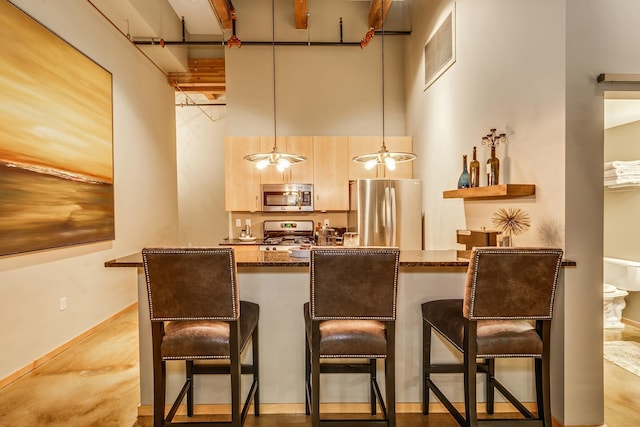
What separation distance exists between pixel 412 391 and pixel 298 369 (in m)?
0.75

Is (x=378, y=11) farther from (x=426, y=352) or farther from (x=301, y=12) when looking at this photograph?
(x=426, y=352)

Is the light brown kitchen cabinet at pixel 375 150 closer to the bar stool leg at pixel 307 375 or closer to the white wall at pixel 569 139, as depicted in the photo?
the white wall at pixel 569 139

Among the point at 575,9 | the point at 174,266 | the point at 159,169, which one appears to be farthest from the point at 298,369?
the point at 159,169

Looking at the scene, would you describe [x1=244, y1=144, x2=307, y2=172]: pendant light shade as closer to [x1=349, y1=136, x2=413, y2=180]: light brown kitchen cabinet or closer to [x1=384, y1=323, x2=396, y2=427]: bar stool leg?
[x1=384, y1=323, x2=396, y2=427]: bar stool leg

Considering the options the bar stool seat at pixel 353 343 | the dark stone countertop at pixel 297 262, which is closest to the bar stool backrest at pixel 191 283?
the dark stone countertop at pixel 297 262

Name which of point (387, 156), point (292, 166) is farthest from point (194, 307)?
point (292, 166)

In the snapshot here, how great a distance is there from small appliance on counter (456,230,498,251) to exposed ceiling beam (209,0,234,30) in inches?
149

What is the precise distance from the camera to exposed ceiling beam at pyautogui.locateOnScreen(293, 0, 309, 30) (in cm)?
416

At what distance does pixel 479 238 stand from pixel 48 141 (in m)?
3.41

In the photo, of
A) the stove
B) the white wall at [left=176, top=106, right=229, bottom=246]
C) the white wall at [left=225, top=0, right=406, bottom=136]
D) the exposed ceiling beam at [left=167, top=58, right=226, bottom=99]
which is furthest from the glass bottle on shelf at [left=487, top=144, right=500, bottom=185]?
the white wall at [left=176, top=106, right=229, bottom=246]

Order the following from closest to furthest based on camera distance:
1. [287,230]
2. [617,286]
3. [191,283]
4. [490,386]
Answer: [191,283] → [490,386] → [617,286] → [287,230]

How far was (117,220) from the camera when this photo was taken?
3938mm

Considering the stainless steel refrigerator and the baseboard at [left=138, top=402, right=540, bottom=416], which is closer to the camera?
the baseboard at [left=138, top=402, right=540, bottom=416]

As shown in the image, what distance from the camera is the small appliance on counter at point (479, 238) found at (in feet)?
7.27
